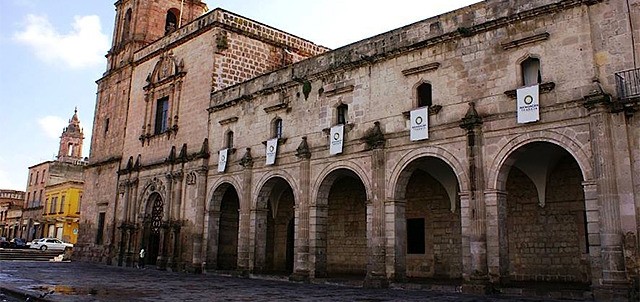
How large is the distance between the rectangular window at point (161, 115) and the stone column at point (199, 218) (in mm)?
5132

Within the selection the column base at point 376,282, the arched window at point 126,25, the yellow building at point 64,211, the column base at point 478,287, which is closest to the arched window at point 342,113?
the column base at point 376,282

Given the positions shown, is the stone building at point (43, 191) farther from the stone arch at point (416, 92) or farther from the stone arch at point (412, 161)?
the stone arch at point (416, 92)

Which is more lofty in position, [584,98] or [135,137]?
[135,137]

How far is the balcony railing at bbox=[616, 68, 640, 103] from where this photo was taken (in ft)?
36.8

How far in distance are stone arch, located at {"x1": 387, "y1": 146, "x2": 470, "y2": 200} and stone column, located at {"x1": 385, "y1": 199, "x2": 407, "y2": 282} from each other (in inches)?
11.7

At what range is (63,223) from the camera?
49.3m

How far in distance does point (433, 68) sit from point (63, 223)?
44711mm

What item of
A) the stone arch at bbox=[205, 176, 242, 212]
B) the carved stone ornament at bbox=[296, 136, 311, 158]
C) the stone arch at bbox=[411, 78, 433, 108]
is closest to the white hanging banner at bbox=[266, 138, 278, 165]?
the carved stone ornament at bbox=[296, 136, 311, 158]

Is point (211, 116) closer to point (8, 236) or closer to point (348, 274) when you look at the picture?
point (348, 274)

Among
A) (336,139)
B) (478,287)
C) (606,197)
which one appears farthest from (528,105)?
(336,139)

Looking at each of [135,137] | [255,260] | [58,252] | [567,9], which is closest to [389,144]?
[567,9]

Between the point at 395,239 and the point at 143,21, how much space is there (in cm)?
2260

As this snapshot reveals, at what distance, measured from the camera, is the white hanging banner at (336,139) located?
56.0ft

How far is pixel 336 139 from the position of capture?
17219 millimetres
